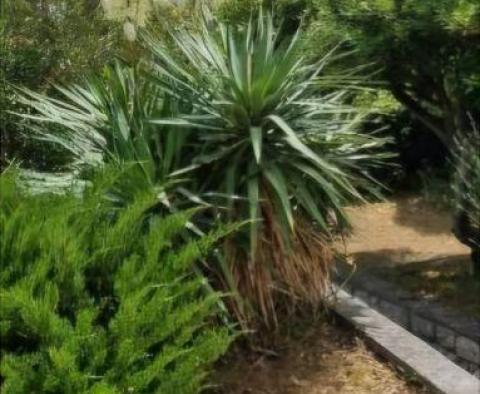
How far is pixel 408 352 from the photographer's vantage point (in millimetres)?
4898

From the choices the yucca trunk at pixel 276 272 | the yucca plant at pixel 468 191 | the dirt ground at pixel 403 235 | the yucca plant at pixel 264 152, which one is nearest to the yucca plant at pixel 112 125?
the yucca plant at pixel 264 152

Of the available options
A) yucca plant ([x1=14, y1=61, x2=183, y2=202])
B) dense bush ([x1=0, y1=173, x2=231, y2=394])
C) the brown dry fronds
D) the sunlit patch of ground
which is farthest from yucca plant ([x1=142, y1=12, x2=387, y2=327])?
the sunlit patch of ground

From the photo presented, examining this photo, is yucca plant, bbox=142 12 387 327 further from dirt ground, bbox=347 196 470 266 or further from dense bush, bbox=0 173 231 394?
dirt ground, bbox=347 196 470 266

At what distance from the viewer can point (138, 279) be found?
342 cm

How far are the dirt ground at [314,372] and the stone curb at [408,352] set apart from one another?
0.08 metres

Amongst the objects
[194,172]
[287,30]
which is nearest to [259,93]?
[194,172]

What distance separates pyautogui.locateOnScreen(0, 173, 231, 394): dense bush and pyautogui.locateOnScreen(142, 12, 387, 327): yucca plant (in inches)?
33.5

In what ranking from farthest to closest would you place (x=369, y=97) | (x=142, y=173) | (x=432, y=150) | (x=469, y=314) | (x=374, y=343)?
(x=432, y=150) < (x=369, y=97) < (x=469, y=314) < (x=374, y=343) < (x=142, y=173)

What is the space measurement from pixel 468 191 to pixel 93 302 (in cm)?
509

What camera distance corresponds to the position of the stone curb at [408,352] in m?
4.57

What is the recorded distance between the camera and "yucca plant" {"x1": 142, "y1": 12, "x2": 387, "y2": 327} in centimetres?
453

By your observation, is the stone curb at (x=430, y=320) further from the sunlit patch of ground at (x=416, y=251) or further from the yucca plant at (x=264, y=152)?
the yucca plant at (x=264, y=152)

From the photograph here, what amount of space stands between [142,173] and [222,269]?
2.10 feet

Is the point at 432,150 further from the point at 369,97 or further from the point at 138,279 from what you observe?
the point at 138,279
